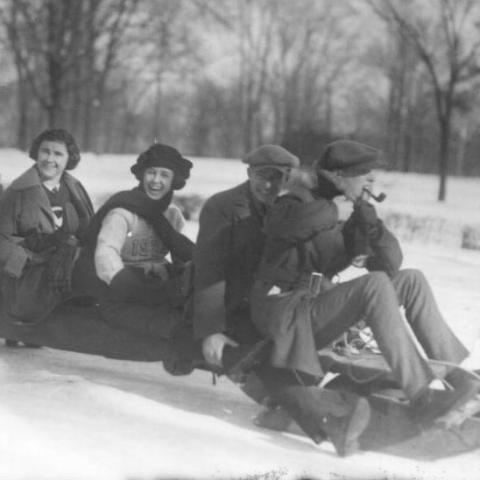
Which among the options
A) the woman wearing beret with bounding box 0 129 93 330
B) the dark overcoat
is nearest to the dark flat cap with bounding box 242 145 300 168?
the dark overcoat

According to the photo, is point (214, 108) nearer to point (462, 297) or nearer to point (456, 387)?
point (462, 297)

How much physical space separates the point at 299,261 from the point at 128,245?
A: 125 cm

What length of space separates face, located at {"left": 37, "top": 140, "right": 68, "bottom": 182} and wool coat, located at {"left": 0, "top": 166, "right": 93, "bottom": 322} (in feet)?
0.18

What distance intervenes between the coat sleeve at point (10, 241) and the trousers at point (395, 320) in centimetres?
179

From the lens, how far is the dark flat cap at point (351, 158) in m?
3.39

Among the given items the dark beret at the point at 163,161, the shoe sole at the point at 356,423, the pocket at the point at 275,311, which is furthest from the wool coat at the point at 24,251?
the shoe sole at the point at 356,423

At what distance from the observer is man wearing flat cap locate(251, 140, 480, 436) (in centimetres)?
312

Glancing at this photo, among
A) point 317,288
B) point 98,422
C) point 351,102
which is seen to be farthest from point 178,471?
point 351,102

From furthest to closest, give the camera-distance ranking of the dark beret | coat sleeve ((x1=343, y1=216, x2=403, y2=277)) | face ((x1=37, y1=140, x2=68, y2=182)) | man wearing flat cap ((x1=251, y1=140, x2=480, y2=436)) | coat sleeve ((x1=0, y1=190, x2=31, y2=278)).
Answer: face ((x1=37, y1=140, x2=68, y2=182))
coat sleeve ((x1=0, y1=190, x2=31, y2=278))
the dark beret
coat sleeve ((x1=343, y1=216, x2=403, y2=277))
man wearing flat cap ((x1=251, y1=140, x2=480, y2=436))

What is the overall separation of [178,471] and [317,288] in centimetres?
90

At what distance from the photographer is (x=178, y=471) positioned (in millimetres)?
2992

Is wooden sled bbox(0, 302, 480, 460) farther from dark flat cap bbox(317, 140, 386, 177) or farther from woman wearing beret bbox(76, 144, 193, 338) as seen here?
dark flat cap bbox(317, 140, 386, 177)

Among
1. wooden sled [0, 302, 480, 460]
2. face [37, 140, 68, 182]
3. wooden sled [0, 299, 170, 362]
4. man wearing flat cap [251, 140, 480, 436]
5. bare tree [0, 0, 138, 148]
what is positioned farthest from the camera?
bare tree [0, 0, 138, 148]

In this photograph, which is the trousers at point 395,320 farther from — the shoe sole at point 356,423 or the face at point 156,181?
the face at point 156,181
